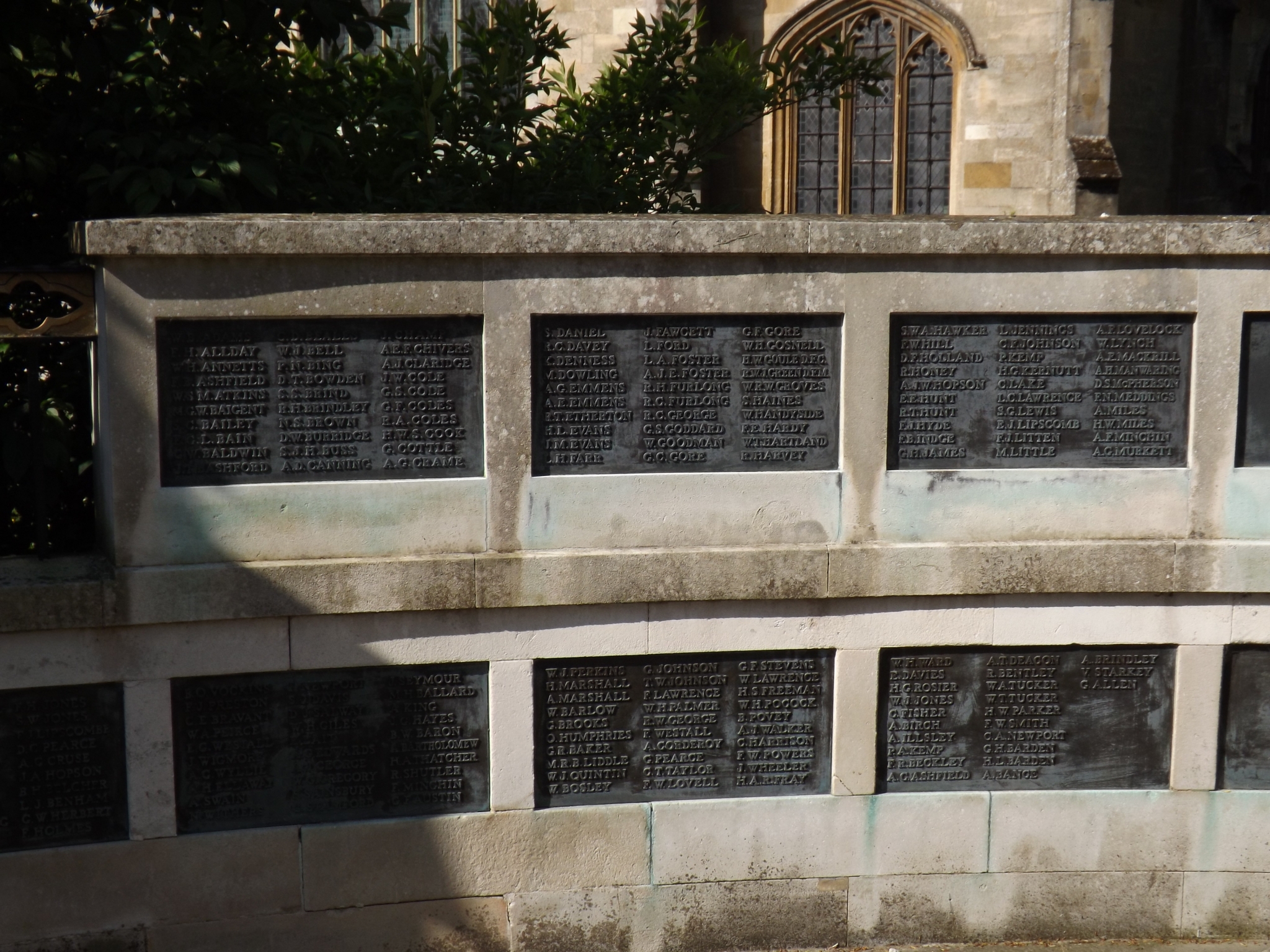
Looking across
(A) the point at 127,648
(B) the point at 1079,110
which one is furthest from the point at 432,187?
(B) the point at 1079,110

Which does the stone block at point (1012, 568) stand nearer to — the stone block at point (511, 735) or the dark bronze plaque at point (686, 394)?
the dark bronze plaque at point (686, 394)

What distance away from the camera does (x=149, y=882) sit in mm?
5285

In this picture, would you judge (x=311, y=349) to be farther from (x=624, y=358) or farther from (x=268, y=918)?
(x=268, y=918)

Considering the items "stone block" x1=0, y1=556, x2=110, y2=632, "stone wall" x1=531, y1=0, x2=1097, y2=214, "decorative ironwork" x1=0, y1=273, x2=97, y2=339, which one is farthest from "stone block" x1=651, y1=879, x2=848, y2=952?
"stone wall" x1=531, y1=0, x2=1097, y2=214

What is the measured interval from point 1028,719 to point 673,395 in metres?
2.22

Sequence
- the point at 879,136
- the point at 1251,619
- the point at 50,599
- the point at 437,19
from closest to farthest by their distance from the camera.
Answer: the point at 50,599 < the point at 1251,619 < the point at 437,19 < the point at 879,136

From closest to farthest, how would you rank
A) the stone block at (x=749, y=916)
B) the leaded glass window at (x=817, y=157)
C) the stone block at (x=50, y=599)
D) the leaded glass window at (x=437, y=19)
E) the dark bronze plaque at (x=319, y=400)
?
the stone block at (x=50, y=599) → the dark bronze plaque at (x=319, y=400) → the stone block at (x=749, y=916) → the leaded glass window at (x=437, y=19) → the leaded glass window at (x=817, y=157)

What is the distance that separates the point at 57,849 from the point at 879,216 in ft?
14.1

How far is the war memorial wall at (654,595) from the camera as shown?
17.0ft

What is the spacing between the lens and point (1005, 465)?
5.71 m

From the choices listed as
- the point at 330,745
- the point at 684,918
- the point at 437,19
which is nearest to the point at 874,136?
the point at 437,19

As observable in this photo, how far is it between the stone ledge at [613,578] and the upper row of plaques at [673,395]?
382 millimetres

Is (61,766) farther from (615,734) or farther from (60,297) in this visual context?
(615,734)

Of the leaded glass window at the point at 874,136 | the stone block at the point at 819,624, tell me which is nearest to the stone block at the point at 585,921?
the stone block at the point at 819,624
